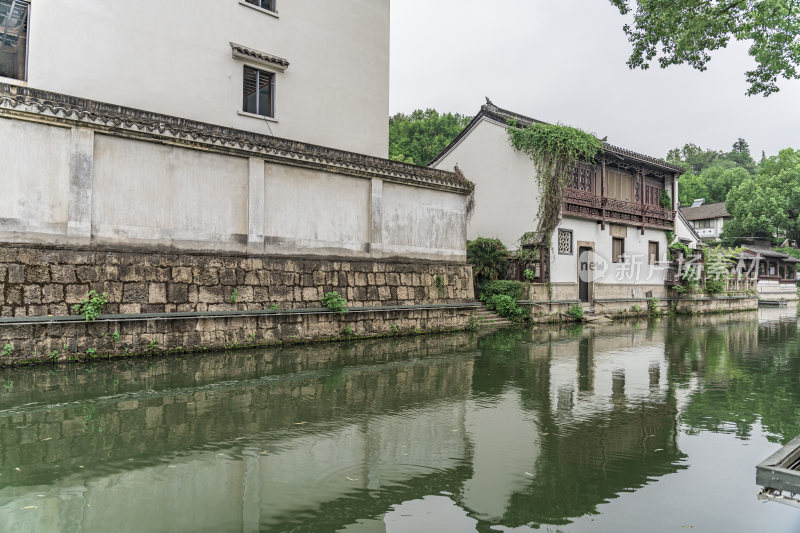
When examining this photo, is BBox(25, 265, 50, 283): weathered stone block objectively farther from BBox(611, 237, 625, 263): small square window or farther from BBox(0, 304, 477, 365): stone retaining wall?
BBox(611, 237, 625, 263): small square window

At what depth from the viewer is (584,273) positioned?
2025 centimetres

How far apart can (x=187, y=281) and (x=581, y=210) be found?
15.3 meters

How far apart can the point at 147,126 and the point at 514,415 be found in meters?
8.31

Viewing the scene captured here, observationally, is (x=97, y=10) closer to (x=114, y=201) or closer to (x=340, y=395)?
(x=114, y=201)

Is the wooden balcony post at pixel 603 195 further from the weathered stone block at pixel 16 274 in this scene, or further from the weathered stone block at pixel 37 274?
the weathered stone block at pixel 16 274

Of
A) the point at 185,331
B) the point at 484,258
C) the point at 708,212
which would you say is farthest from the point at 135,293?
the point at 708,212

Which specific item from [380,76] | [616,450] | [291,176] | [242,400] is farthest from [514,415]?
[380,76]

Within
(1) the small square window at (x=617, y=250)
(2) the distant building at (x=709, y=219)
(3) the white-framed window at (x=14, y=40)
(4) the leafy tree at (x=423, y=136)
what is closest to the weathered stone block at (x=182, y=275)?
(3) the white-framed window at (x=14, y=40)

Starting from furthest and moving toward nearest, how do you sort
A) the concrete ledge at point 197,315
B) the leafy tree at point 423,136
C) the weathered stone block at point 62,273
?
the leafy tree at point 423,136
the weathered stone block at point 62,273
the concrete ledge at point 197,315

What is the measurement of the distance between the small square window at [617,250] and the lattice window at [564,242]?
2.99 m

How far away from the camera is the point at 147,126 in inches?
375

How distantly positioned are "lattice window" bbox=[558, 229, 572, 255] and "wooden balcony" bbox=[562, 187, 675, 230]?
28.9 inches

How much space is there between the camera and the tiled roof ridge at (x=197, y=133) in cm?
840

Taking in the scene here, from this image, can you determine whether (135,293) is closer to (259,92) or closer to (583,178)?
(259,92)
